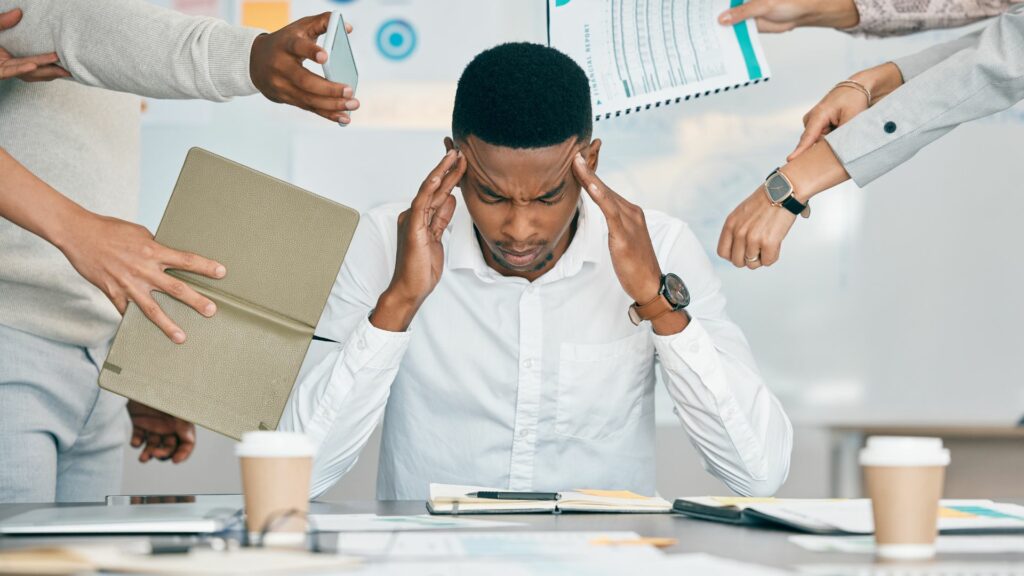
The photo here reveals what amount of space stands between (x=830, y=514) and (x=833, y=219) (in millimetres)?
1570

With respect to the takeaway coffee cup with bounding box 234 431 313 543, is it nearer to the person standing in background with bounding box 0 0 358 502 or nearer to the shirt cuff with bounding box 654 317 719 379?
the person standing in background with bounding box 0 0 358 502

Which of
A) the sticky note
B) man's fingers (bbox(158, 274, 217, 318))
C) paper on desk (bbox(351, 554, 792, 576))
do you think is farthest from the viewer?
the sticky note

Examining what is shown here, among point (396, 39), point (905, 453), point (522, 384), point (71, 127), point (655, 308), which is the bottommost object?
point (905, 453)

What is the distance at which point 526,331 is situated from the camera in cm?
180

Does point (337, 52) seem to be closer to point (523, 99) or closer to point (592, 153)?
point (523, 99)

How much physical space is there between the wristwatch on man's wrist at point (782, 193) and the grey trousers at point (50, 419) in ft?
3.75

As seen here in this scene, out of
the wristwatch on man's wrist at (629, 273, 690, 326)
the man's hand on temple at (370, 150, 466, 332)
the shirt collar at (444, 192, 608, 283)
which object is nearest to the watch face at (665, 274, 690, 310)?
the wristwatch on man's wrist at (629, 273, 690, 326)

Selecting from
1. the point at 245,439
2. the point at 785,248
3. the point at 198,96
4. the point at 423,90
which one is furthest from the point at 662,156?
the point at 245,439

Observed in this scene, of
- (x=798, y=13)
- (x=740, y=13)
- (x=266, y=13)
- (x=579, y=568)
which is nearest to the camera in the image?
(x=579, y=568)

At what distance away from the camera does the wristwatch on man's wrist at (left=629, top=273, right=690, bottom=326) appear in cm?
162

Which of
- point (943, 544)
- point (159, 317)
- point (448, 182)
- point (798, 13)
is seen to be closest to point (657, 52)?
point (798, 13)

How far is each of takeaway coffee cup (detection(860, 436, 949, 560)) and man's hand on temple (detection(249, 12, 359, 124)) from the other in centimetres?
92

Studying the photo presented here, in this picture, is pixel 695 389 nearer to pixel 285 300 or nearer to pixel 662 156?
pixel 285 300

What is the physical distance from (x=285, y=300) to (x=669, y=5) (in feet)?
2.85
